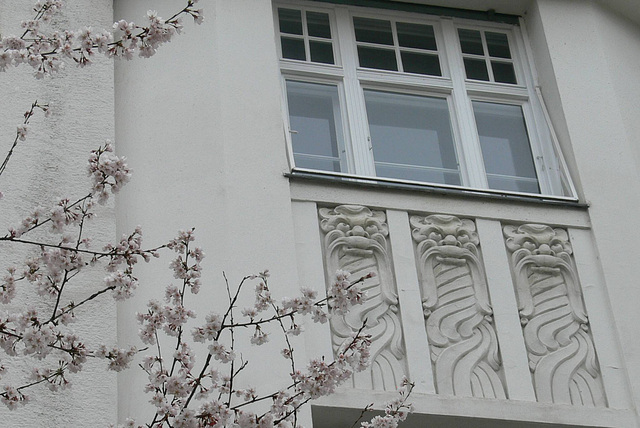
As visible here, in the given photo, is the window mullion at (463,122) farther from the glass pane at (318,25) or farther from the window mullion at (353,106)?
the glass pane at (318,25)

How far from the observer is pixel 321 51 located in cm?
1089

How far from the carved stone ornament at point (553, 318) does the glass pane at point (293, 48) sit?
7.46ft

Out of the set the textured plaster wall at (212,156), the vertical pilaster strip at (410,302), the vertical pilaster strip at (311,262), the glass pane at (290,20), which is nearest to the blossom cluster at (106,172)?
the textured plaster wall at (212,156)

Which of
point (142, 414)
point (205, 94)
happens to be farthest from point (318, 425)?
point (205, 94)

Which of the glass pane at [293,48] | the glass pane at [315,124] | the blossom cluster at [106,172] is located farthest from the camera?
the glass pane at [293,48]

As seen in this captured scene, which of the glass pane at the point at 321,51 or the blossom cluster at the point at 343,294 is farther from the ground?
the glass pane at the point at 321,51

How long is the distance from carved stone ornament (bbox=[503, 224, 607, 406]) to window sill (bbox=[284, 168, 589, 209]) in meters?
0.23

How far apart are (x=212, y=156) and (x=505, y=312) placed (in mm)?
2219

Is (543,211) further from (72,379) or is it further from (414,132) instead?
(72,379)

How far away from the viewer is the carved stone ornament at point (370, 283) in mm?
8758

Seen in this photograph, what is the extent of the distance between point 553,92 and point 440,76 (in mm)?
888

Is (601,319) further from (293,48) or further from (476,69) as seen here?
(293,48)

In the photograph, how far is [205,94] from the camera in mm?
9812

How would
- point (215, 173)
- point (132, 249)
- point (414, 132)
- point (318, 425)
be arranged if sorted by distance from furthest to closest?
point (414, 132) < point (215, 173) < point (318, 425) < point (132, 249)
